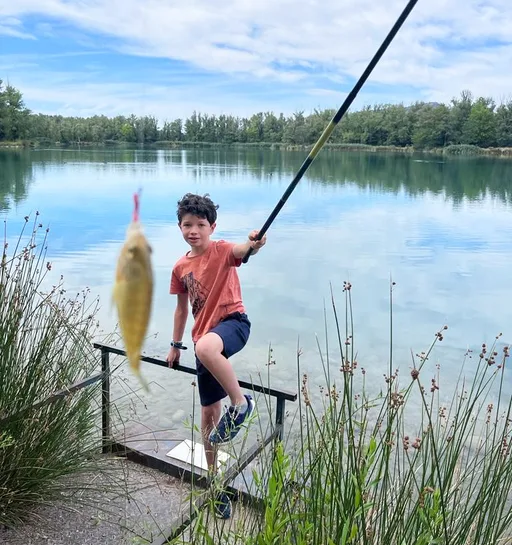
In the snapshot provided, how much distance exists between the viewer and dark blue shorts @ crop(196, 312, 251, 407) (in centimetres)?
234

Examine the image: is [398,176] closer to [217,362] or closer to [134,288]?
[217,362]

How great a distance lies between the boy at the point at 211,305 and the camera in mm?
2258

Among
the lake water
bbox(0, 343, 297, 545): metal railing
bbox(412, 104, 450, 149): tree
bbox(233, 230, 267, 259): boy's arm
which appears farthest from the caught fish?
bbox(412, 104, 450, 149): tree

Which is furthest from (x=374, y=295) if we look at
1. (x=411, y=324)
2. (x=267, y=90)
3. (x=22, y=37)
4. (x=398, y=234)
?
(x=22, y=37)

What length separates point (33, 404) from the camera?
211 centimetres

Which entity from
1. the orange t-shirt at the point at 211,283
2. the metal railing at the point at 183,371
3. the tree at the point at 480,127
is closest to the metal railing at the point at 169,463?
the metal railing at the point at 183,371

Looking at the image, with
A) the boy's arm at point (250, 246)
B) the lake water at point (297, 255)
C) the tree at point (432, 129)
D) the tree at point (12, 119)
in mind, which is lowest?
the lake water at point (297, 255)

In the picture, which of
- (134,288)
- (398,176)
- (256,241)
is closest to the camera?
(134,288)

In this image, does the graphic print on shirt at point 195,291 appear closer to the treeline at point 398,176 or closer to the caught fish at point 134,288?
the caught fish at point 134,288

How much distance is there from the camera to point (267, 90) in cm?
121

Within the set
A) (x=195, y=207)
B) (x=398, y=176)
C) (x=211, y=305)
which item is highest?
(x=195, y=207)

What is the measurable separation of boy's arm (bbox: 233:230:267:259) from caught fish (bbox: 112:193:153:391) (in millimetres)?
1480

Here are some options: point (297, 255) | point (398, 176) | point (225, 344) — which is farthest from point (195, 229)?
point (398, 176)

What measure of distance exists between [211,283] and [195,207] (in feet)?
1.11
